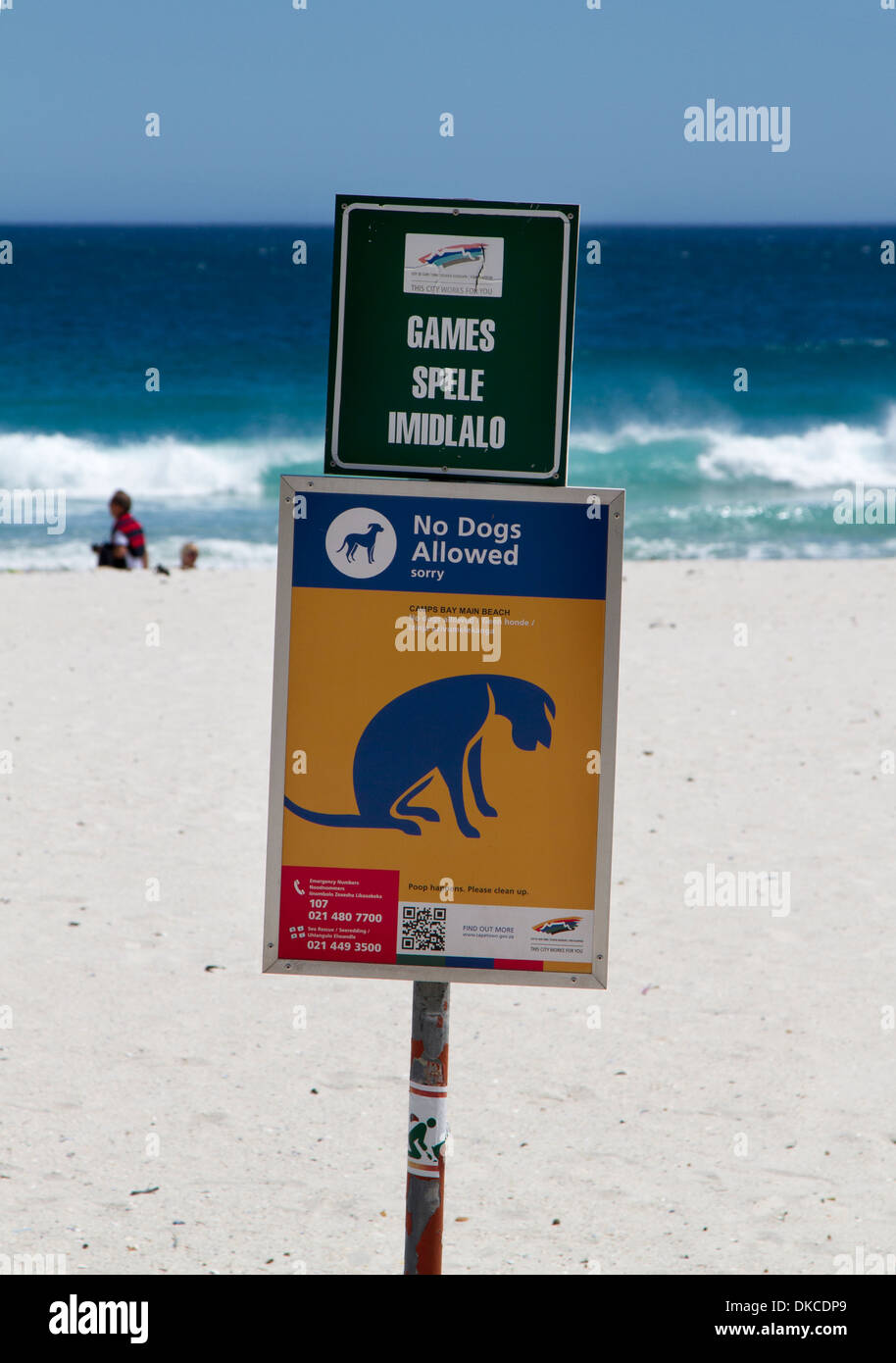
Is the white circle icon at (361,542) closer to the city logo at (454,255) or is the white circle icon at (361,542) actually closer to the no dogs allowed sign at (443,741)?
the no dogs allowed sign at (443,741)

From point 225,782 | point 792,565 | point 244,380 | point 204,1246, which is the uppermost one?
point 244,380

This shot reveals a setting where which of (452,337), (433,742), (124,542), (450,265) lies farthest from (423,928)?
(124,542)

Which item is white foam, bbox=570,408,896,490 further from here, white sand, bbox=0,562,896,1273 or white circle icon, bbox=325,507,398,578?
white circle icon, bbox=325,507,398,578

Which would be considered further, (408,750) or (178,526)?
(178,526)

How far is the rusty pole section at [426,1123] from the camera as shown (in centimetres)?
291

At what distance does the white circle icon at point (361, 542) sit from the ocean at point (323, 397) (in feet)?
63.3

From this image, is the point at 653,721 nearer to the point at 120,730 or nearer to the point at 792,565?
the point at 120,730

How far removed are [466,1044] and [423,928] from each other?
2.77m

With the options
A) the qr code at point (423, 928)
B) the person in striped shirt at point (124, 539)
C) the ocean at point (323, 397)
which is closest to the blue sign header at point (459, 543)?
the qr code at point (423, 928)

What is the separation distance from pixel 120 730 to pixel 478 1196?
5.86 m

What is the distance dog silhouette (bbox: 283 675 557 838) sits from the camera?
2854 millimetres

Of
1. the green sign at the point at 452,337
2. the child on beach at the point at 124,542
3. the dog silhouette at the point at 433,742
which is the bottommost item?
the dog silhouette at the point at 433,742
